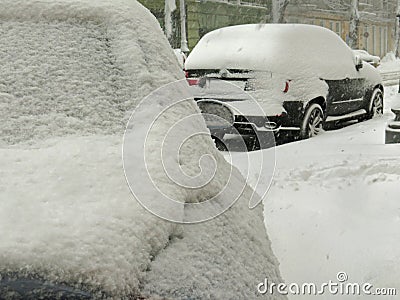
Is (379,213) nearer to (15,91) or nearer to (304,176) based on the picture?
(304,176)

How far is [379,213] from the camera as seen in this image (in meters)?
4.17

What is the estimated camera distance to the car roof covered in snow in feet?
26.7

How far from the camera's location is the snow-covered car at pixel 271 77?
7941 mm

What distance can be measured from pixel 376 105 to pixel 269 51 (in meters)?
A: 3.81

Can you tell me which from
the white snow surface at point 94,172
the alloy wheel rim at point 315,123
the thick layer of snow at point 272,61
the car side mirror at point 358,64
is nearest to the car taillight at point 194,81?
the thick layer of snow at point 272,61

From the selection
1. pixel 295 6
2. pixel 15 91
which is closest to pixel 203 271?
pixel 15 91

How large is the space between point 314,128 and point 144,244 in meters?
7.15

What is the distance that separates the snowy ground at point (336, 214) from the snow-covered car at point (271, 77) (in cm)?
178

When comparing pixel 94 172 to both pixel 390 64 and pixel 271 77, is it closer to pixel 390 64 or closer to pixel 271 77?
pixel 271 77

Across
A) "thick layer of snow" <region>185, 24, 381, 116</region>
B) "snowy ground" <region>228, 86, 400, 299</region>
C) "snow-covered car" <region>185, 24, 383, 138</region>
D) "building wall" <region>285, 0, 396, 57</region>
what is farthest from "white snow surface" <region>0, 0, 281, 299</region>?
"building wall" <region>285, 0, 396, 57</region>

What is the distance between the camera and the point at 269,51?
827 centimetres

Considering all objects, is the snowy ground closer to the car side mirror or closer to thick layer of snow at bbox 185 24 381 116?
→ thick layer of snow at bbox 185 24 381 116

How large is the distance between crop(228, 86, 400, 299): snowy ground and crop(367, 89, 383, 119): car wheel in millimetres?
4945

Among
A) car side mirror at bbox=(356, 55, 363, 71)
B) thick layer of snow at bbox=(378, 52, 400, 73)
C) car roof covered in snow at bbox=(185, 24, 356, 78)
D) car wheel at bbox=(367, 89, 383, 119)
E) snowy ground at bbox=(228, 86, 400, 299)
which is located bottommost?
thick layer of snow at bbox=(378, 52, 400, 73)
